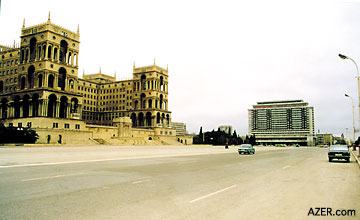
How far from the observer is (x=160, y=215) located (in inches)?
268

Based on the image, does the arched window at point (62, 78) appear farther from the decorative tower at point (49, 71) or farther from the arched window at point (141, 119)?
the arched window at point (141, 119)

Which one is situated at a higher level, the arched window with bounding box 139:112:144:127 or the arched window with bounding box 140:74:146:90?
the arched window with bounding box 140:74:146:90

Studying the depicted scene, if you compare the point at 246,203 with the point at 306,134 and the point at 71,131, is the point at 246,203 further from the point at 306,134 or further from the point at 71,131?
A: the point at 306,134

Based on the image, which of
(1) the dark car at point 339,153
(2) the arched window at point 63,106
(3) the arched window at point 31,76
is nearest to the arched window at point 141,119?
(2) the arched window at point 63,106

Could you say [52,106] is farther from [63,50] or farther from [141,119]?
[141,119]

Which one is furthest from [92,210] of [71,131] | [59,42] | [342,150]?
[59,42]

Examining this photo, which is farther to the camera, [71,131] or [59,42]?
[59,42]

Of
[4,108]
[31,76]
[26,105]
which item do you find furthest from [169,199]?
[4,108]

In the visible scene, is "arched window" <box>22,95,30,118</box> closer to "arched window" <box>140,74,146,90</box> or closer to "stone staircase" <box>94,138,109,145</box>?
→ "stone staircase" <box>94,138,109,145</box>

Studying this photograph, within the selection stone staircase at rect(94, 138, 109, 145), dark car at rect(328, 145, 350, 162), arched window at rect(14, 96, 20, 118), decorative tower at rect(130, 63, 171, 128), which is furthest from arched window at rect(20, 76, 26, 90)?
dark car at rect(328, 145, 350, 162)

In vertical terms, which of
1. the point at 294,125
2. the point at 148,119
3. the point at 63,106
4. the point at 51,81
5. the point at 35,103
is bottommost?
the point at 148,119

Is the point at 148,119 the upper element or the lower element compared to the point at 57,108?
lower

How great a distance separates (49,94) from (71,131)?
1051 centimetres

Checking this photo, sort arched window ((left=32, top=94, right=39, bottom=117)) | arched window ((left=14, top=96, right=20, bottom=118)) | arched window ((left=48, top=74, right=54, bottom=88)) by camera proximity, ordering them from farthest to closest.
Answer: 1. arched window ((left=14, top=96, right=20, bottom=118))
2. arched window ((left=48, top=74, right=54, bottom=88))
3. arched window ((left=32, top=94, right=39, bottom=117))
